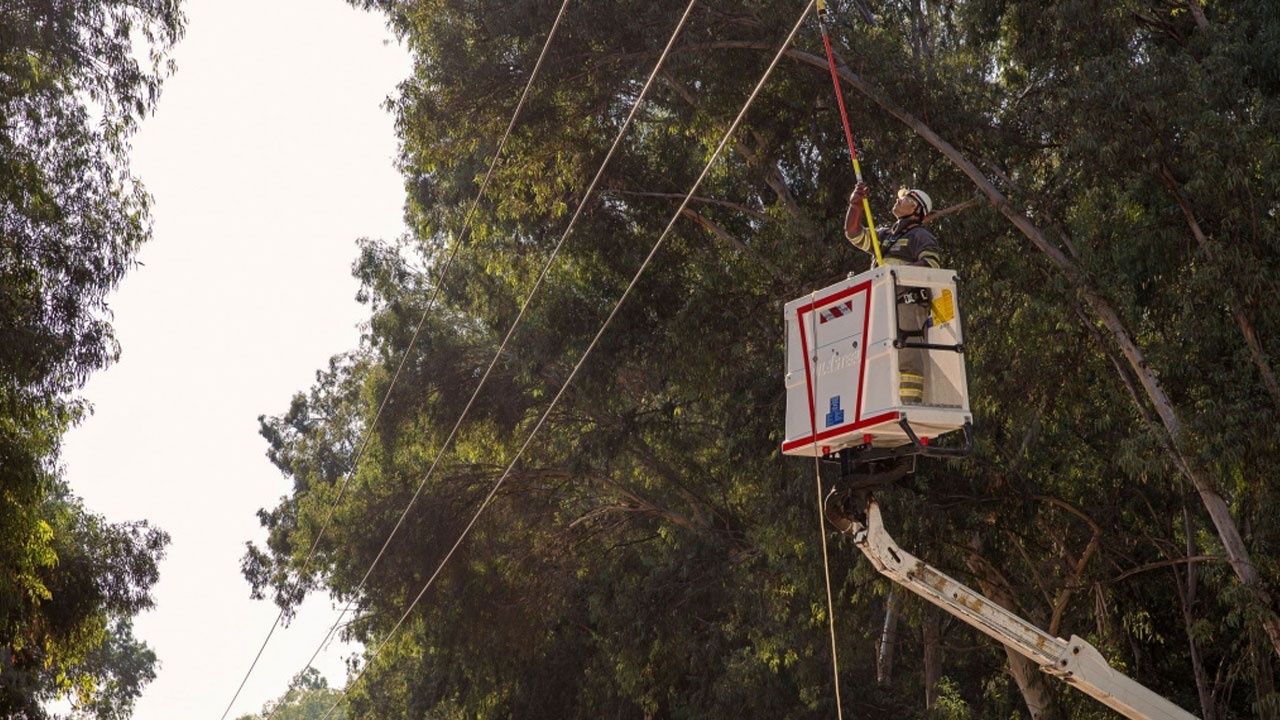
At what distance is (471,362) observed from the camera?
958 inches

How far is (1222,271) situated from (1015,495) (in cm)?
444

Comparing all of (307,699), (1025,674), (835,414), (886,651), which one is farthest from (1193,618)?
(307,699)

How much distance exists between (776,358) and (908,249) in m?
9.64

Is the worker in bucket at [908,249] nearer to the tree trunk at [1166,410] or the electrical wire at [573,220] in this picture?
the electrical wire at [573,220]

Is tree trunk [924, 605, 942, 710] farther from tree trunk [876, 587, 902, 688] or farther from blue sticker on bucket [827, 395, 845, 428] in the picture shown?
blue sticker on bucket [827, 395, 845, 428]

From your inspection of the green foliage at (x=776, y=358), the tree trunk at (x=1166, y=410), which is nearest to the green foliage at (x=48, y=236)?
the green foliage at (x=776, y=358)

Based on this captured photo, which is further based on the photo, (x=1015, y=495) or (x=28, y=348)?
(x=1015, y=495)

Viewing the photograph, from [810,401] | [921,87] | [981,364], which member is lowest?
[810,401]

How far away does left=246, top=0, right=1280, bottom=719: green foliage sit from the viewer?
1330cm

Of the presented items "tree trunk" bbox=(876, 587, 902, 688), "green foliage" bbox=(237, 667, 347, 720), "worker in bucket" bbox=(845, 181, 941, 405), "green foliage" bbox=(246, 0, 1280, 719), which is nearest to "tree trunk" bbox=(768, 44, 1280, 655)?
"green foliage" bbox=(246, 0, 1280, 719)

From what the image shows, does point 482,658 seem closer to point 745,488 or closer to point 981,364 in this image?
point 745,488

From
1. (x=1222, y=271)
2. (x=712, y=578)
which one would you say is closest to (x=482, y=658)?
(x=712, y=578)

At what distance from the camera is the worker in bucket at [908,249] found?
7.88m

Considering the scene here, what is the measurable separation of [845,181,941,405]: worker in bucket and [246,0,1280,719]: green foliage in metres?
5.13
